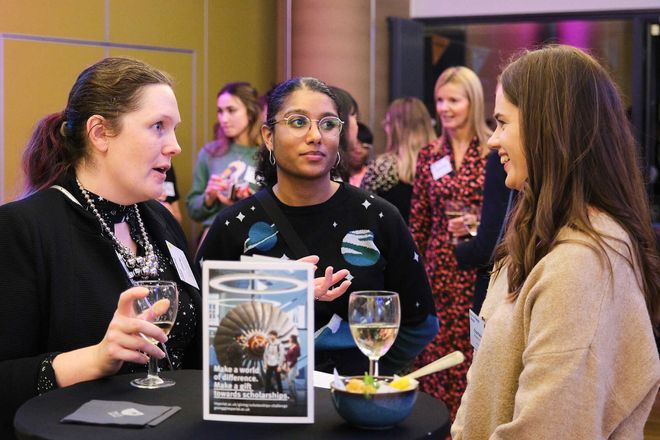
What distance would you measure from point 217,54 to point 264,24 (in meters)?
0.51

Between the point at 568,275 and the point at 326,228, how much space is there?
4.05 feet

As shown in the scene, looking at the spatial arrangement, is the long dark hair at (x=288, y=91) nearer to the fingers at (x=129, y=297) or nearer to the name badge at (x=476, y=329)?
the name badge at (x=476, y=329)

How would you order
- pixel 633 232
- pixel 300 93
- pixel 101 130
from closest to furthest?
pixel 633 232
pixel 101 130
pixel 300 93

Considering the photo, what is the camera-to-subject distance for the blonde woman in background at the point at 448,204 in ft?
15.5

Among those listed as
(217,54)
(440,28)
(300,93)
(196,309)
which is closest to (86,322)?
(196,309)

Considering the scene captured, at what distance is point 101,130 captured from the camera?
242 centimetres

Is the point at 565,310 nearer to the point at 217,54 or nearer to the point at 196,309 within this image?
the point at 196,309

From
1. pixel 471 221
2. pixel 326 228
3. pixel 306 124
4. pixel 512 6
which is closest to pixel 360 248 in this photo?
pixel 326 228

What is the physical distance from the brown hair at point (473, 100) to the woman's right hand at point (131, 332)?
313cm

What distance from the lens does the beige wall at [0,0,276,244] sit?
538cm

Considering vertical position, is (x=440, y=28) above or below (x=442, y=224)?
above

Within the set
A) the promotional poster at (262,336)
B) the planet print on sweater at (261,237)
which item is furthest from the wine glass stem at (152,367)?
the planet print on sweater at (261,237)

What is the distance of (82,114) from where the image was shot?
8.06ft

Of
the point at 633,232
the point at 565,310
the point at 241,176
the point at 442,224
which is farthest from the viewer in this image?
the point at 241,176
